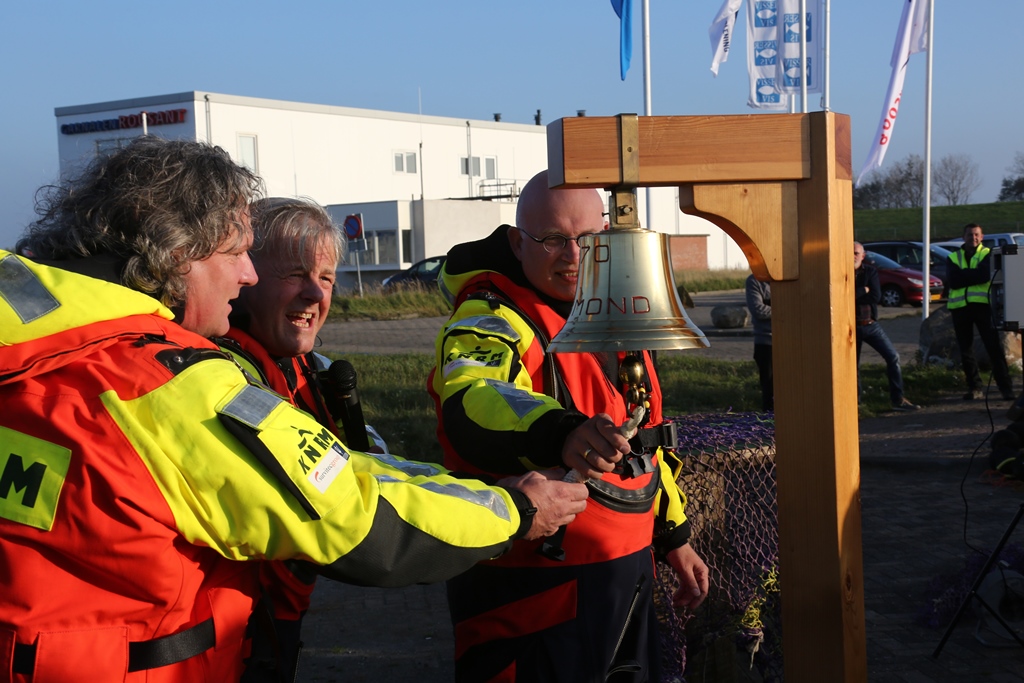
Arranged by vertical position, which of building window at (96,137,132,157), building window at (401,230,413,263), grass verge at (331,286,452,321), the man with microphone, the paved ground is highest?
building window at (401,230,413,263)

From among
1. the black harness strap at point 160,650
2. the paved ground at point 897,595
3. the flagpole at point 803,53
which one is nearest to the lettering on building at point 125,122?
the flagpole at point 803,53

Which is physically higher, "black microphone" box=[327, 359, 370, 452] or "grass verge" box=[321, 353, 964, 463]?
"black microphone" box=[327, 359, 370, 452]

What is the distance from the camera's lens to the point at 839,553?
2484 millimetres

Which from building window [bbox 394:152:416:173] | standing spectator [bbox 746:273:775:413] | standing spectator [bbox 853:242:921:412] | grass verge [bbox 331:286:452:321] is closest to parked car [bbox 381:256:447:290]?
grass verge [bbox 331:286:452:321]

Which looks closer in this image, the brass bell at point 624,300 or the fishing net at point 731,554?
the brass bell at point 624,300

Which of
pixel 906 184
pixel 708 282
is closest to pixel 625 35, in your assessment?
pixel 708 282

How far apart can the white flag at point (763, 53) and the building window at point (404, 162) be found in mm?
32669

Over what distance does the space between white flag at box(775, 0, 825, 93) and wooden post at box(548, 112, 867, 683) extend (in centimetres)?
1530

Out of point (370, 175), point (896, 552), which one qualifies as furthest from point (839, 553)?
point (370, 175)

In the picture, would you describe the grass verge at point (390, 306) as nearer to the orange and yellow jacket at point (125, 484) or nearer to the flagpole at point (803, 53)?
the flagpole at point (803, 53)

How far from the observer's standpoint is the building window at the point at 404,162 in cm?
4800

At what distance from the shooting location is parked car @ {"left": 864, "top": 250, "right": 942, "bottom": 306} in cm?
2330

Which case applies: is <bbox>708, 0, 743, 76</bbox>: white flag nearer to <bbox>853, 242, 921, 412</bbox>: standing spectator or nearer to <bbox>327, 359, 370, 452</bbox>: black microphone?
<bbox>853, 242, 921, 412</bbox>: standing spectator

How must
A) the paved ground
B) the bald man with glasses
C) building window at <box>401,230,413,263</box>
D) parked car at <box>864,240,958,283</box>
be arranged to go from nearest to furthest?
1. the bald man with glasses
2. the paved ground
3. parked car at <box>864,240,958,283</box>
4. building window at <box>401,230,413,263</box>
